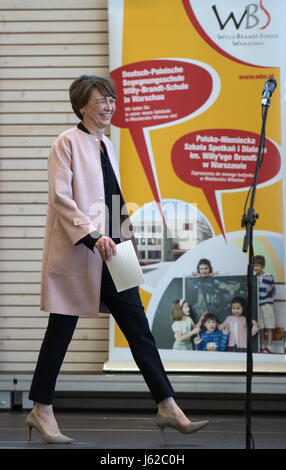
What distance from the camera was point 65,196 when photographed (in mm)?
3451

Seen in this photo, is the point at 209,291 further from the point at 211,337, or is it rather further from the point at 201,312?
the point at 211,337

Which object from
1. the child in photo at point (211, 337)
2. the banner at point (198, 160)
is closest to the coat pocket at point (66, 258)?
the banner at point (198, 160)

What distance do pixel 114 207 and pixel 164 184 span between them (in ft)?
4.24

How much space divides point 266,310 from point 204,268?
0.43m

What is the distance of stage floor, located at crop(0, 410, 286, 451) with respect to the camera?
3.51 m

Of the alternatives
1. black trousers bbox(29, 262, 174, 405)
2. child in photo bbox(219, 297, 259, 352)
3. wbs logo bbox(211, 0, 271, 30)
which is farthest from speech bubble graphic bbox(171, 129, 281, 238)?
black trousers bbox(29, 262, 174, 405)

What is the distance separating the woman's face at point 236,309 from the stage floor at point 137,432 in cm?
59

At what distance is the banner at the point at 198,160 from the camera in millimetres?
4750

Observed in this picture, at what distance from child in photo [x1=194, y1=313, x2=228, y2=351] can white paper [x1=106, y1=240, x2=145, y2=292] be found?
1.45 m

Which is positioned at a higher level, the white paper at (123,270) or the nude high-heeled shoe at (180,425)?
the white paper at (123,270)

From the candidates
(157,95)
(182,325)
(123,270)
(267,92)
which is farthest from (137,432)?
(157,95)

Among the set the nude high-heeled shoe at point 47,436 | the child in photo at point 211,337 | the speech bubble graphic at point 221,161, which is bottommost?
the nude high-heeled shoe at point 47,436

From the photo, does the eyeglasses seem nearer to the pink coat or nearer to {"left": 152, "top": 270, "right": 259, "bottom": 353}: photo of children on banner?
the pink coat

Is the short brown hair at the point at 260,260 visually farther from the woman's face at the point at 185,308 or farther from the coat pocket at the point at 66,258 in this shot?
the coat pocket at the point at 66,258
